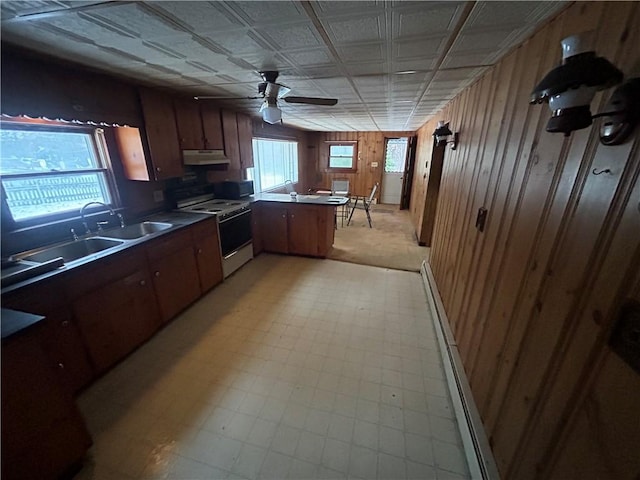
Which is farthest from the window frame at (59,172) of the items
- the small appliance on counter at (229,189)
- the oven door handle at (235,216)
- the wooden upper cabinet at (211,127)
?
the small appliance on counter at (229,189)

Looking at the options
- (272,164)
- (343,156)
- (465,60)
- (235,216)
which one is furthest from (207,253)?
(343,156)

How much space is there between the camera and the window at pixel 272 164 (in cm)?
505

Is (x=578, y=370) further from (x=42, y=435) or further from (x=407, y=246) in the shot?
(x=407, y=246)

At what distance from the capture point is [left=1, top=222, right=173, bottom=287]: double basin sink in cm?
142

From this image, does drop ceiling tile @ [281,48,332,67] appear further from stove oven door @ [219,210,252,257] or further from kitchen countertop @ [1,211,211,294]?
stove oven door @ [219,210,252,257]

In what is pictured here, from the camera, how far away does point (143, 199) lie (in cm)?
265

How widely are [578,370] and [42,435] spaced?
2.07 metres

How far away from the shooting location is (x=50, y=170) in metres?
1.91

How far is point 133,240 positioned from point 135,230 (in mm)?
504

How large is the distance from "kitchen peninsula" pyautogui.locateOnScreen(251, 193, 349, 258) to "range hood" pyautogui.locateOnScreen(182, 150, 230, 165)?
0.71 metres

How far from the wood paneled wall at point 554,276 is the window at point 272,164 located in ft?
12.9

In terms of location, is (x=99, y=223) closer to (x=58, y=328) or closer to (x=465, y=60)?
(x=58, y=328)

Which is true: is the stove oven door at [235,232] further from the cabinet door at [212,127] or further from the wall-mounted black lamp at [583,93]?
the wall-mounted black lamp at [583,93]

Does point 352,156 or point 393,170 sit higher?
point 352,156
